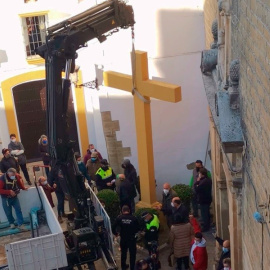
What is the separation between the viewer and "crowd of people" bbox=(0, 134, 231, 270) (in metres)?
10.2

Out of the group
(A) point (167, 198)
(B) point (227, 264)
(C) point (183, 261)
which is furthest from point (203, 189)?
(B) point (227, 264)

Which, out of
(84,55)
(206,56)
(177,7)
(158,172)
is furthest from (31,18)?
(206,56)

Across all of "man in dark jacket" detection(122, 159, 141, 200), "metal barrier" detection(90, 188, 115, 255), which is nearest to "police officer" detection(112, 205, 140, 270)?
"metal barrier" detection(90, 188, 115, 255)

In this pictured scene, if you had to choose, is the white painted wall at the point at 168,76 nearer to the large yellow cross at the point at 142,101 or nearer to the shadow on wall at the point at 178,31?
the shadow on wall at the point at 178,31

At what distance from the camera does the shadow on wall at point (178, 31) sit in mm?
13438

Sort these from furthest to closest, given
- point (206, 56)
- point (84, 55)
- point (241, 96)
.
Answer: point (84, 55), point (206, 56), point (241, 96)

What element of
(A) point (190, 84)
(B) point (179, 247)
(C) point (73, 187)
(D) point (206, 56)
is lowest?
(B) point (179, 247)

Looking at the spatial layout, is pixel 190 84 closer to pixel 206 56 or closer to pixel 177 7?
pixel 177 7

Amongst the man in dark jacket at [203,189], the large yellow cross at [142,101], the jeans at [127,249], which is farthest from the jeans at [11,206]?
the man in dark jacket at [203,189]

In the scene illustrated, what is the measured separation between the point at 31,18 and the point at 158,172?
5.33 m

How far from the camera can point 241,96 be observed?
21.3ft

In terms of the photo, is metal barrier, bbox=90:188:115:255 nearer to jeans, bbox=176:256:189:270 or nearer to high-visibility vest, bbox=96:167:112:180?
jeans, bbox=176:256:189:270

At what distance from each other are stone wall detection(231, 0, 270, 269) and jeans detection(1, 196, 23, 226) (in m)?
5.77

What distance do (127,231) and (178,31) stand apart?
5089 mm
